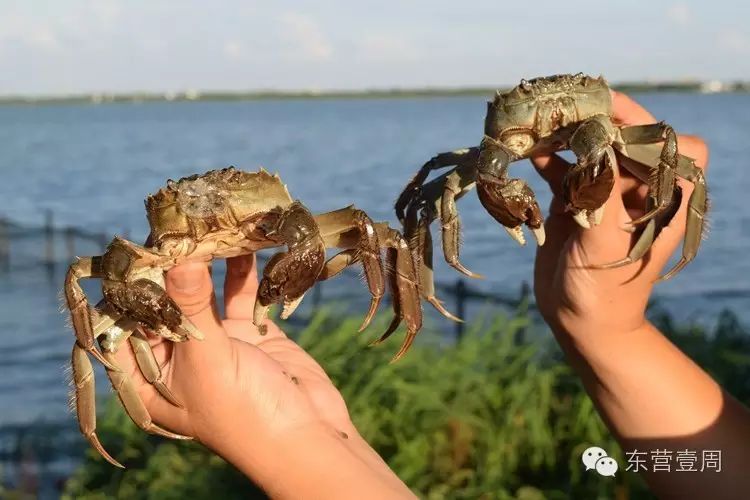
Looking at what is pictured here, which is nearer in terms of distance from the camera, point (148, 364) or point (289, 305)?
point (289, 305)

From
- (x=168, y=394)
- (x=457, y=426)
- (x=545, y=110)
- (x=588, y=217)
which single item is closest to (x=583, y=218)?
(x=588, y=217)

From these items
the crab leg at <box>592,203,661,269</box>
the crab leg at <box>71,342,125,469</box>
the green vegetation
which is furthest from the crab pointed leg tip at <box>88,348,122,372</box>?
the green vegetation

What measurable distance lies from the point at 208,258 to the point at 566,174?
1.24m

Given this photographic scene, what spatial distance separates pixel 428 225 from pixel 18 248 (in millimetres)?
16170

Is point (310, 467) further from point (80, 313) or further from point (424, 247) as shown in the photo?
point (424, 247)

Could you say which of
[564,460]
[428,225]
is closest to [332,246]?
[428,225]

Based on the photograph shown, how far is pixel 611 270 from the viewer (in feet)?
11.9

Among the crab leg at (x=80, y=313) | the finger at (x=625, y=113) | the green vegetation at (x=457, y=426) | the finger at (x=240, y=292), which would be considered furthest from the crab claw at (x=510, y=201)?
the green vegetation at (x=457, y=426)

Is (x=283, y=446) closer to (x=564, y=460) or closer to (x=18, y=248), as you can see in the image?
(x=564, y=460)

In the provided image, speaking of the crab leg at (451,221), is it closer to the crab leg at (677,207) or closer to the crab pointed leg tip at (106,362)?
the crab leg at (677,207)

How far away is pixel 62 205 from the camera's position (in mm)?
32875

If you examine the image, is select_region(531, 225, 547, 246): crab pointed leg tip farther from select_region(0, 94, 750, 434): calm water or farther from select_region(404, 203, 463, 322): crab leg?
select_region(0, 94, 750, 434): calm water

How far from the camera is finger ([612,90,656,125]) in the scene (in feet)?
12.6

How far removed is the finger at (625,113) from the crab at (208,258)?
998 millimetres
